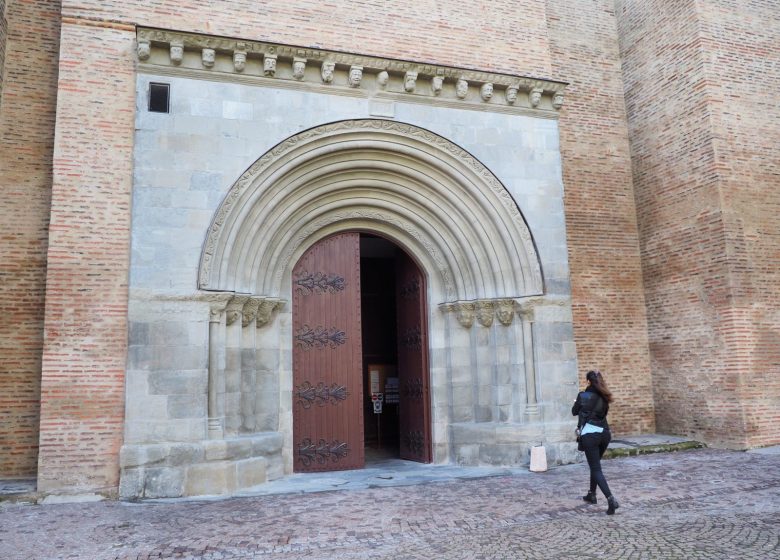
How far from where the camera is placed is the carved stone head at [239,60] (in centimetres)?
851

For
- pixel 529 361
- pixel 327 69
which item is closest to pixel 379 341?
pixel 529 361

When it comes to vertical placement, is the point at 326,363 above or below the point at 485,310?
below

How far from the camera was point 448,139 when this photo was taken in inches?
378

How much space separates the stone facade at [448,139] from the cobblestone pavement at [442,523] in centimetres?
114

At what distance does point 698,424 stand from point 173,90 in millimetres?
9437

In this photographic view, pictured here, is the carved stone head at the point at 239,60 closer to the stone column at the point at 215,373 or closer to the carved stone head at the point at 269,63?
the carved stone head at the point at 269,63

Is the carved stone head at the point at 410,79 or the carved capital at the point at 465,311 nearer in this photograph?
the carved stone head at the point at 410,79

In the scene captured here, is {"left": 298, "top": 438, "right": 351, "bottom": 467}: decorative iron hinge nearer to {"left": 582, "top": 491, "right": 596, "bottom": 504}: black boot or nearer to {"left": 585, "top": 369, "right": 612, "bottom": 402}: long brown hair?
{"left": 582, "top": 491, "right": 596, "bottom": 504}: black boot

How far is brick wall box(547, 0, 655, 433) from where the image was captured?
11352 mm

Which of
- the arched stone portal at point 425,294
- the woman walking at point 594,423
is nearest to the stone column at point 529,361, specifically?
the arched stone portal at point 425,294

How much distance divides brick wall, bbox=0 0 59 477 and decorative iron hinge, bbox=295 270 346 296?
3.38 meters

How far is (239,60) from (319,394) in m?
4.67

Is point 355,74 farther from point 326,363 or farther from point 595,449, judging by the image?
point 595,449

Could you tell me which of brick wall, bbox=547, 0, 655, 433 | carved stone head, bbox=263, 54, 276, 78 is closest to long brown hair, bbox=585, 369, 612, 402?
brick wall, bbox=547, 0, 655, 433
